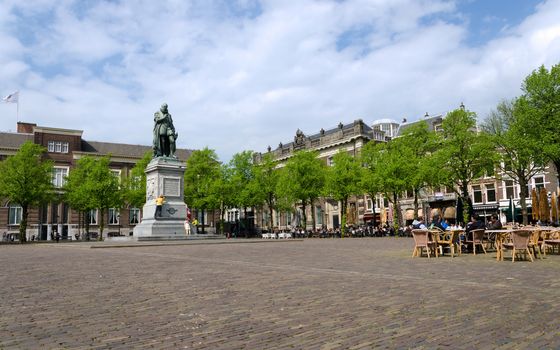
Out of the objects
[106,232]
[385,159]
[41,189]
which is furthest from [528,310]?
[106,232]

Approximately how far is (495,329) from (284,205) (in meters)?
57.2

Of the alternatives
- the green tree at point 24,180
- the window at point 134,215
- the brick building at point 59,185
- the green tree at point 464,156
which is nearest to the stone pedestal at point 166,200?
the green tree at point 24,180

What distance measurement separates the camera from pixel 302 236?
171 ft

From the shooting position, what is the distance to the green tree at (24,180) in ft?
156

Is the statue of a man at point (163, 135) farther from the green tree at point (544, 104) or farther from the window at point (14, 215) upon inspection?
the window at point (14, 215)

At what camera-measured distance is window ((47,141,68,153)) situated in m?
66.3

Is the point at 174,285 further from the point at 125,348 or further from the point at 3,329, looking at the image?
the point at 125,348

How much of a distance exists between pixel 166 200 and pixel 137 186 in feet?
87.3

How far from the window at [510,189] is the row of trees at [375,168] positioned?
3.34 meters

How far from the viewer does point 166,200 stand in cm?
3288

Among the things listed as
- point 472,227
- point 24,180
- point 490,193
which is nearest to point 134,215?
point 24,180

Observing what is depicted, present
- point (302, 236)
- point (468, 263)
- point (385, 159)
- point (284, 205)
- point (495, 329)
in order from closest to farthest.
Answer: point (495, 329) < point (468, 263) < point (385, 159) < point (302, 236) < point (284, 205)

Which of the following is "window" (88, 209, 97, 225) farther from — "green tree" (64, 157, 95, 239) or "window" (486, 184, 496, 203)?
"window" (486, 184, 496, 203)

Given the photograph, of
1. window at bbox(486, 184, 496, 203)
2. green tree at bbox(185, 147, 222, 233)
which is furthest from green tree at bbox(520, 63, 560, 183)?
green tree at bbox(185, 147, 222, 233)
